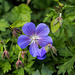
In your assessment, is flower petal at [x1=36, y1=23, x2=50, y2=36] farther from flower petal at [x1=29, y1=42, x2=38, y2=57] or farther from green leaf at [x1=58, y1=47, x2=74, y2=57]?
green leaf at [x1=58, y1=47, x2=74, y2=57]

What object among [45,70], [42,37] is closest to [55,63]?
[45,70]

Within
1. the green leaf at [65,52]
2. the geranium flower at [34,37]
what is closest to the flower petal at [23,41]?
the geranium flower at [34,37]

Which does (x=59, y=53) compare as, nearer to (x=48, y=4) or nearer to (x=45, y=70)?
(x=45, y=70)

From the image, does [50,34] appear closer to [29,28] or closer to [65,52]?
[65,52]

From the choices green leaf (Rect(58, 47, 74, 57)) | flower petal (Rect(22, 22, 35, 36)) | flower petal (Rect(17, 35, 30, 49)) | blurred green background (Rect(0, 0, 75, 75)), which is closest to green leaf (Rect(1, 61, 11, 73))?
blurred green background (Rect(0, 0, 75, 75))

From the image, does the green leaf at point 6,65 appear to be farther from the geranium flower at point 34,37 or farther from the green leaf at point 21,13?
the green leaf at point 21,13

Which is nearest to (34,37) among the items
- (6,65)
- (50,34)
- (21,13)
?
(50,34)
